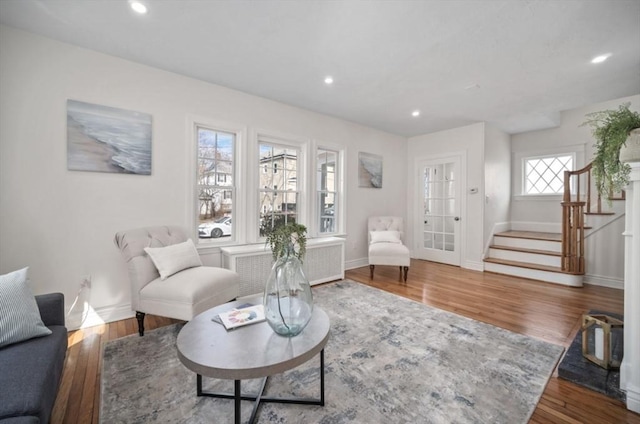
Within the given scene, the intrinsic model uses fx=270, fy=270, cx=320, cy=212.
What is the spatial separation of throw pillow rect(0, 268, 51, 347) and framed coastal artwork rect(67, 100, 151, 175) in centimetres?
140

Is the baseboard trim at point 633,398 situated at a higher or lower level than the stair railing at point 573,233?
lower

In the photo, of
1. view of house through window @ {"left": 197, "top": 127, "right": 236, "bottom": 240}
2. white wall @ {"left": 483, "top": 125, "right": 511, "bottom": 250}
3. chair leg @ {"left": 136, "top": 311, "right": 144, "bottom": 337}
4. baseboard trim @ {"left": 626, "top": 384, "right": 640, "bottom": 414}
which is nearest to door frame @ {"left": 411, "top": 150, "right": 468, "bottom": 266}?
white wall @ {"left": 483, "top": 125, "right": 511, "bottom": 250}

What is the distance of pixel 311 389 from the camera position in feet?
5.53

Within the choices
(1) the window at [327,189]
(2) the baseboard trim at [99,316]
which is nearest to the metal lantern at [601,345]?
(1) the window at [327,189]

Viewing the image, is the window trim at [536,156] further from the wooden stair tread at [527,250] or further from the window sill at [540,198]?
the wooden stair tread at [527,250]

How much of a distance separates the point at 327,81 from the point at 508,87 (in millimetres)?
2240

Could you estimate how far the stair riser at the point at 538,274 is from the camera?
3857 millimetres

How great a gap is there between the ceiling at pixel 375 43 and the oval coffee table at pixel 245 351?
7.29 ft

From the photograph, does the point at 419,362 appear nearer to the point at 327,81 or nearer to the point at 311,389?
the point at 311,389

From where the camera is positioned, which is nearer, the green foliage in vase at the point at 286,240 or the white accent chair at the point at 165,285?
the green foliage in vase at the point at 286,240

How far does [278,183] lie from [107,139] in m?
2.00

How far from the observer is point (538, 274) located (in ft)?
13.6

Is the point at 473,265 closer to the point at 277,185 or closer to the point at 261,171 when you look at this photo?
the point at 277,185

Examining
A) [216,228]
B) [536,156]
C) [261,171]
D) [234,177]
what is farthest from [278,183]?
[536,156]
